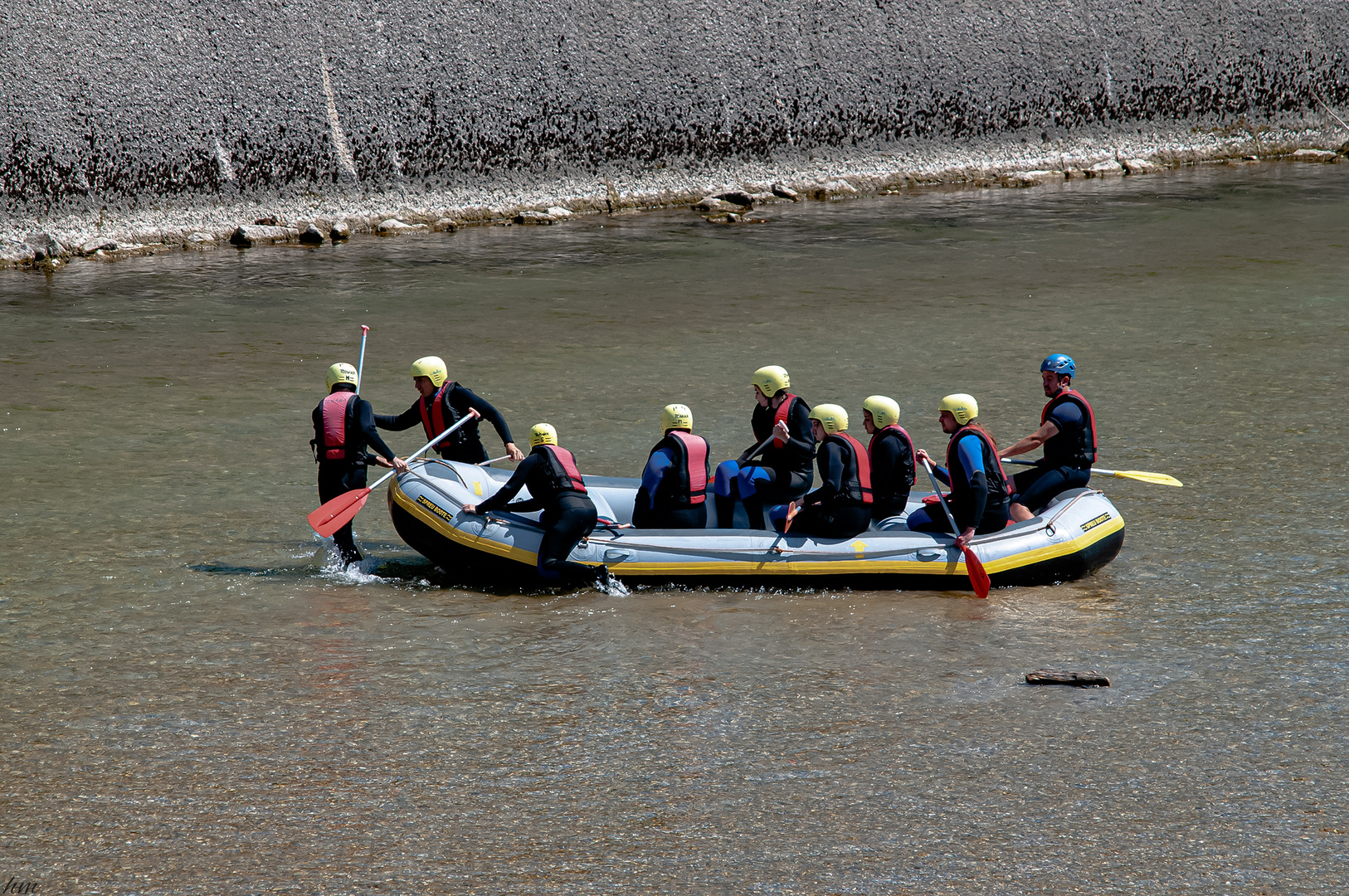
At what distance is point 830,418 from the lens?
7.83m

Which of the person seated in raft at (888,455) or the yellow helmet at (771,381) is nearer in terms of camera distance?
the person seated in raft at (888,455)

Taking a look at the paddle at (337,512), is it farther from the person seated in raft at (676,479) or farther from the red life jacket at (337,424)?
the person seated in raft at (676,479)

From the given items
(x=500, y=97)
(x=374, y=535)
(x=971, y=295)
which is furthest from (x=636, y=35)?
(x=374, y=535)

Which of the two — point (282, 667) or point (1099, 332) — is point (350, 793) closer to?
point (282, 667)

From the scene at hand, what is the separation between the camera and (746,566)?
7805 mm

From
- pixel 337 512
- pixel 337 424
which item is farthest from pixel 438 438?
pixel 337 512

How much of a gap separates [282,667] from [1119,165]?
889 inches

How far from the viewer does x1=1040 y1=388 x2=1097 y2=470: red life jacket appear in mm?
8289

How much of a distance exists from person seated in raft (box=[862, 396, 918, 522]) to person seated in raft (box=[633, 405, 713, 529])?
0.96 meters

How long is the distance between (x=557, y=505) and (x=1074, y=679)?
2935 millimetres

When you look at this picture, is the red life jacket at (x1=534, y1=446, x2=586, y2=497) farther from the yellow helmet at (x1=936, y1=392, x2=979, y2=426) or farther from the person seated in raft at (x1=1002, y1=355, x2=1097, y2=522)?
the person seated in raft at (x1=1002, y1=355, x2=1097, y2=522)

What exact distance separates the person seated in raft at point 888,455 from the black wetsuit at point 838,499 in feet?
0.49

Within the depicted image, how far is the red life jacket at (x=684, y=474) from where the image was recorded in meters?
7.99

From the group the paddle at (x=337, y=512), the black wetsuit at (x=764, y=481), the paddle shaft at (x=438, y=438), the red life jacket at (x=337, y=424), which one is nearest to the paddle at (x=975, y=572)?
the black wetsuit at (x=764, y=481)
